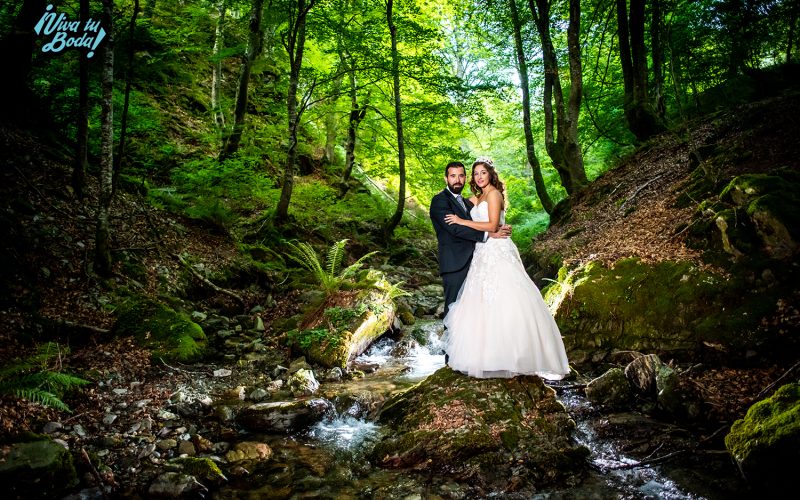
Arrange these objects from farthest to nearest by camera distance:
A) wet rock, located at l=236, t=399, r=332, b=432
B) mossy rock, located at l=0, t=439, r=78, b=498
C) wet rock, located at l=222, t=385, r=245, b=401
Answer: wet rock, located at l=222, t=385, r=245, b=401 < wet rock, located at l=236, t=399, r=332, b=432 < mossy rock, located at l=0, t=439, r=78, b=498

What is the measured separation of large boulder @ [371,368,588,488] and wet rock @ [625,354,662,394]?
1209 mm

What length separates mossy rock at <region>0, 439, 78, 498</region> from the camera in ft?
9.73

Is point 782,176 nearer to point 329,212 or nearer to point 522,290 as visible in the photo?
point 522,290

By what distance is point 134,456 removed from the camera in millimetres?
3773

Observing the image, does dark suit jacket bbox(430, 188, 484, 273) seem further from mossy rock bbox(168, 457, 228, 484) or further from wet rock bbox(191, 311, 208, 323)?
wet rock bbox(191, 311, 208, 323)

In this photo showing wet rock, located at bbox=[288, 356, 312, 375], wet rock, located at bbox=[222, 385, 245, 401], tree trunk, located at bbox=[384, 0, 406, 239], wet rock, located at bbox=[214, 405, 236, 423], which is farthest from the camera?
tree trunk, located at bbox=[384, 0, 406, 239]

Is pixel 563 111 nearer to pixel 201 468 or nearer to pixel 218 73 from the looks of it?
pixel 218 73

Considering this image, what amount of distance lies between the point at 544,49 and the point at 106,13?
11.5 metres

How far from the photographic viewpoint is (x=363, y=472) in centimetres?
377

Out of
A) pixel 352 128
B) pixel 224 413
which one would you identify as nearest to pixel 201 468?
pixel 224 413

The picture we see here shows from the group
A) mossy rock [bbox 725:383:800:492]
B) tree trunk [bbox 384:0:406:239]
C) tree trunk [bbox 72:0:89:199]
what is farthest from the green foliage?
tree trunk [bbox 384:0:406:239]

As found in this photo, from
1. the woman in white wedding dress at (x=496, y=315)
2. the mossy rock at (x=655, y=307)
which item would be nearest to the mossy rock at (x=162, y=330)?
the woman in white wedding dress at (x=496, y=315)

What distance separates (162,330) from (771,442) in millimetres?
7279

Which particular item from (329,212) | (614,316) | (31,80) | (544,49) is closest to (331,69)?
(329,212)
